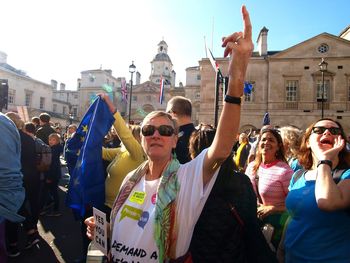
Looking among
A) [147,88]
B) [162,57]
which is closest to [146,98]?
[147,88]

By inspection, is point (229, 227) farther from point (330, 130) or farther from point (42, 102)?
point (42, 102)

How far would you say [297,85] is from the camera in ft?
94.8

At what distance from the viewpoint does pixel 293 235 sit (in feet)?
7.88

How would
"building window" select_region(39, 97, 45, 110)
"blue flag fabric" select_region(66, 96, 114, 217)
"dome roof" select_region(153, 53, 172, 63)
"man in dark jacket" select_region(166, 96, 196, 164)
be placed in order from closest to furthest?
"blue flag fabric" select_region(66, 96, 114, 217) < "man in dark jacket" select_region(166, 96, 196, 164) < "building window" select_region(39, 97, 45, 110) < "dome roof" select_region(153, 53, 172, 63)

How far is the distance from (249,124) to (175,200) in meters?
28.3

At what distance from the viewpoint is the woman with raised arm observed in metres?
1.71

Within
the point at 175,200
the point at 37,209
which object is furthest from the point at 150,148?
the point at 37,209

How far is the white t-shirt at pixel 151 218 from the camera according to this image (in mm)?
1839

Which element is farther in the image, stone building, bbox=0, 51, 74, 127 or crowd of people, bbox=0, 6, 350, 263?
stone building, bbox=0, 51, 74, 127

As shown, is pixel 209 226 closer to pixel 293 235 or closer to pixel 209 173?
pixel 209 173

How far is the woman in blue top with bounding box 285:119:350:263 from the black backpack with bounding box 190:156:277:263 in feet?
1.49

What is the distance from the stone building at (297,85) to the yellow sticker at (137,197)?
88.3ft

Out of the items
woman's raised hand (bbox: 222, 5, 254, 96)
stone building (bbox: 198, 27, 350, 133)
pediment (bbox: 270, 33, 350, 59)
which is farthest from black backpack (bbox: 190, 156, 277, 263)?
pediment (bbox: 270, 33, 350, 59)

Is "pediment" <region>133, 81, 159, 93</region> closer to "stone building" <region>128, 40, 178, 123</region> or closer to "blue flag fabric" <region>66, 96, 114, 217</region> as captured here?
"stone building" <region>128, 40, 178, 123</region>
